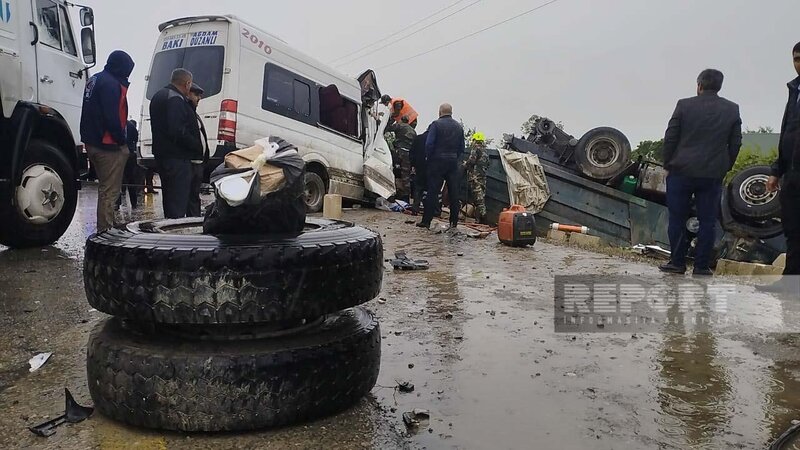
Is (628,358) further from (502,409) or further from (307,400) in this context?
(307,400)

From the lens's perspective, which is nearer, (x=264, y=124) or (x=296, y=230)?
(x=296, y=230)

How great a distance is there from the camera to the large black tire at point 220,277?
194 cm

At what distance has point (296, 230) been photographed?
98.6 inches

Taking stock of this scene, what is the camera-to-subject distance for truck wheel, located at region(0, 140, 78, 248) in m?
5.39

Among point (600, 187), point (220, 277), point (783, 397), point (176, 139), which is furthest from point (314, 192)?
point (783, 397)

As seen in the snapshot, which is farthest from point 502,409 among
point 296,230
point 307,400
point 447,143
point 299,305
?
point 447,143

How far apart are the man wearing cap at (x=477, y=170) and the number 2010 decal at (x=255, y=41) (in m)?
4.25

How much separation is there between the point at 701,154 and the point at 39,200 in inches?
241

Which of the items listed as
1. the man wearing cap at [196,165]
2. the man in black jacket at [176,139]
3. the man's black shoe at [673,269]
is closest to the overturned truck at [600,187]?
the man's black shoe at [673,269]

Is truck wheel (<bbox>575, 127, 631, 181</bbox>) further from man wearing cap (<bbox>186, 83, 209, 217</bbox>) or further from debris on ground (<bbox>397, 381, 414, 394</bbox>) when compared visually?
debris on ground (<bbox>397, 381, 414, 394</bbox>)

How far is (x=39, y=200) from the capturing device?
5520 millimetres

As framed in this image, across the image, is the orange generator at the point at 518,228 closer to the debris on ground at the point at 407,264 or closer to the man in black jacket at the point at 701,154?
the debris on ground at the point at 407,264

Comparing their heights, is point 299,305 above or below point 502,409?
above

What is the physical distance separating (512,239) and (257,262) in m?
5.68
